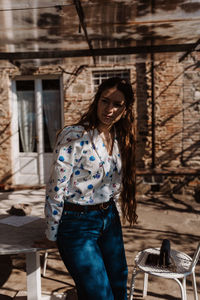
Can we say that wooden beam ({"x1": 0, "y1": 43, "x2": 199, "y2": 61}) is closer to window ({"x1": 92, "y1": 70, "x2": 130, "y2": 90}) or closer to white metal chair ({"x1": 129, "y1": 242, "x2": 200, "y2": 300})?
window ({"x1": 92, "y1": 70, "x2": 130, "y2": 90})

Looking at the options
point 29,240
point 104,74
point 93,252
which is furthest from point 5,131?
point 93,252

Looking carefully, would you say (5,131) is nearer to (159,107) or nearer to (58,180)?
(159,107)

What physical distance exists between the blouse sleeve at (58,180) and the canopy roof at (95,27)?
6.68ft

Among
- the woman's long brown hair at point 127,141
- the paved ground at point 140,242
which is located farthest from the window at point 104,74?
the woman's long brown hair at point 127,141

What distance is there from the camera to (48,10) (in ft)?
10.9

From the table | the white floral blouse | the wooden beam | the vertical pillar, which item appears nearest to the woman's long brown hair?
the white floral blouse

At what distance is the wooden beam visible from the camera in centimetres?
460

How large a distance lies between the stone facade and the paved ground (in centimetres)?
124

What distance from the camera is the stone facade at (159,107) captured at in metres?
7.47

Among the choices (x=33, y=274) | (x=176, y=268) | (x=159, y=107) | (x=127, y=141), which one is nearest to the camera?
(x=127, y=141)

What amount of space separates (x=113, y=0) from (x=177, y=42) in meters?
2.03

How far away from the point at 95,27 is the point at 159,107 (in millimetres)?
4139

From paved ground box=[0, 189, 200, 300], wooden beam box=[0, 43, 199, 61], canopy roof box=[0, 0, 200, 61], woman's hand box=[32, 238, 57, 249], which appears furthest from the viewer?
wooden beam box=[0, 43, 199, 61]

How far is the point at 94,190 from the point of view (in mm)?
1807
